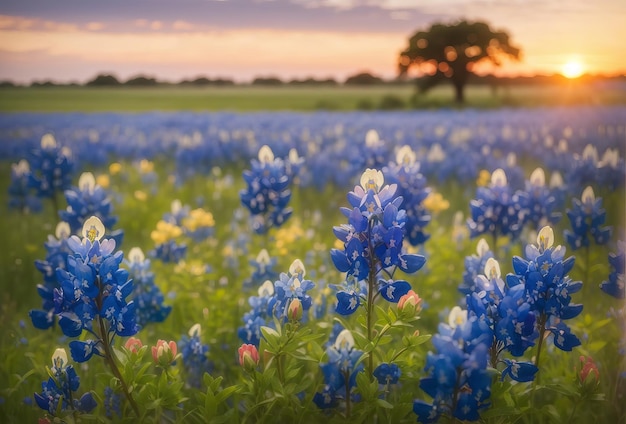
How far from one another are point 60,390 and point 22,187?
85.9 inches

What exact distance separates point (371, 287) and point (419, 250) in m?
1.42

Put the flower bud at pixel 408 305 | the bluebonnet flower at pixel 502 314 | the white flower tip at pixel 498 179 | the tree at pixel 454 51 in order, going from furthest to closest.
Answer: the tree at pixel 454 51
the white flower tip at pixel 498 179
the flower bud at pixel 408 305
the bluebonnet flower at pixel 502 314

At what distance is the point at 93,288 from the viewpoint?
1489 mm

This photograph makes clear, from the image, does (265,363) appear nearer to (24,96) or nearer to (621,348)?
(621,348)

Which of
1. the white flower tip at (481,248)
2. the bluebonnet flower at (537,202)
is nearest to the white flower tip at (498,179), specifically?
the bluebonnet flower at (537,202)

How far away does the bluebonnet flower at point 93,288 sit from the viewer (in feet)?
4.87

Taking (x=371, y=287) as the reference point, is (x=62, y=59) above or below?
above

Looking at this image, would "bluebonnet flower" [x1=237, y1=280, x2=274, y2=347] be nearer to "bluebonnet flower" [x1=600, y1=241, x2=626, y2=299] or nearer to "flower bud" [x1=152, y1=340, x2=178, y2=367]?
"flower bud" [x1=152, y1=340, x2=178, y2=367]

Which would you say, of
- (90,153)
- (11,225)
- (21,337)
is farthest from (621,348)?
(90,153)

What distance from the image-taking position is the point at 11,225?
3.94m

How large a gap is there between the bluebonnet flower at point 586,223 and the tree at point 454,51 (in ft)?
3.68

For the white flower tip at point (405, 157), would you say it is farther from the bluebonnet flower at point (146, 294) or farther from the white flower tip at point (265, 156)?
A: the bluebonnet flower at point (146, 294)

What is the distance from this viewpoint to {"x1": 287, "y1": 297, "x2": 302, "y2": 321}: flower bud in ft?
5.22

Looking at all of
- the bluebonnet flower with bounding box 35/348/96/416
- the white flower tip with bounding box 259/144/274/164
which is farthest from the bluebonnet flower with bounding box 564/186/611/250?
the bluebonnet flower with bounding box 35/348/96/416
